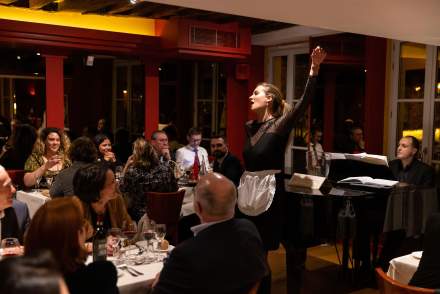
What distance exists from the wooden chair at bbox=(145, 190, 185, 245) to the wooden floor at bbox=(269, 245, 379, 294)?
42.2 inches

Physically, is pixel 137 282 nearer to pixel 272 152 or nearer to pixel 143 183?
pixel 272 152

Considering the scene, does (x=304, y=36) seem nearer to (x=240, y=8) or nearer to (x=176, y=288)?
(x=240, y=8)

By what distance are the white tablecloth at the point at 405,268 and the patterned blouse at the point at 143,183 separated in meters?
2.11

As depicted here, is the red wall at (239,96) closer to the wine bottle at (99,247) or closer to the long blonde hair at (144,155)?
the long blonde hair at (144,155)

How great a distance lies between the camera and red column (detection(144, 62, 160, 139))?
22.7 ft

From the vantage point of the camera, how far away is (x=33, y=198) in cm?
429

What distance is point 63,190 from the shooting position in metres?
3.61

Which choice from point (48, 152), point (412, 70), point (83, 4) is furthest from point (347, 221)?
point (83, 4)

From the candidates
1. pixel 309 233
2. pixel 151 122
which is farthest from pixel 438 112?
pixel 151 122

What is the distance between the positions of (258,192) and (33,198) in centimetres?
227

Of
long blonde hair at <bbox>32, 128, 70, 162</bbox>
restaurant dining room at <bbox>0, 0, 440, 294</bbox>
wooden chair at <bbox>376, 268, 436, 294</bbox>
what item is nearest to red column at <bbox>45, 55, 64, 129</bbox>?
restaurant dining room at <bbox>0, 0, 440, 294</bbox>

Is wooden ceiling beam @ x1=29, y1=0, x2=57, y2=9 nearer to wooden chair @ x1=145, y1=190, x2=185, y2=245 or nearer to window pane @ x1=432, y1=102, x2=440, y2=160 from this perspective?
wooden chair @ x1=145, y1=190, x2=185, y2=245

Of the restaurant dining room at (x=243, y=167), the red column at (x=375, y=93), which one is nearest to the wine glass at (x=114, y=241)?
the restaurant dining room at (x=243, y=167)

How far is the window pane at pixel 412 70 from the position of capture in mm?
5547
